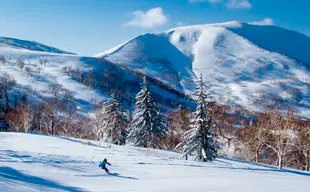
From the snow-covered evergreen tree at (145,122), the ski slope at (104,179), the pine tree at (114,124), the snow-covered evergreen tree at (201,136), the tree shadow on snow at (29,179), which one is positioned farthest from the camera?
the pine tree at (114,124)

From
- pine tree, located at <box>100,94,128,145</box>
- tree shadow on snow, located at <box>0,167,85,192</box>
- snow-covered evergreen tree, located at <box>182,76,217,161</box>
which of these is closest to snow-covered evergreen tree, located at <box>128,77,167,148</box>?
pine tree, located at <box>100,94,128,145</box>

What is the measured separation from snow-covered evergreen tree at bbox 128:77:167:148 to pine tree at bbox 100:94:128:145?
14.1ft

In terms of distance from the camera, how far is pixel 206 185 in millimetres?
19406

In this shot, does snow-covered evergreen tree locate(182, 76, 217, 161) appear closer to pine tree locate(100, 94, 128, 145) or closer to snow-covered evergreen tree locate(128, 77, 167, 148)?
snow-covered evergreen tree locate(128, 77, 167, 148)

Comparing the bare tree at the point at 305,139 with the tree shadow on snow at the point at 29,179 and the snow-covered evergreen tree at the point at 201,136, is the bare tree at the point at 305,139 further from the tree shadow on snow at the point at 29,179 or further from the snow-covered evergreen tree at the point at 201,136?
the tree shadow on snow at the point at 29,179

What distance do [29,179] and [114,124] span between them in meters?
38.9

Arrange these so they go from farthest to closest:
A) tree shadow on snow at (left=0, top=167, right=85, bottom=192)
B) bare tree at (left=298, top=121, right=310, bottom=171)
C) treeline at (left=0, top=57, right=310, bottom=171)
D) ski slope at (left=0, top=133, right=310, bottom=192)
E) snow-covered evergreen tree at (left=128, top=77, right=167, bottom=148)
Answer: snow-covered evergreen tree at (left=128, top=77, right=167, bottom=148) → bare tree at (left=298, top=121, right=310, bottom=171) → treeline at (left=0, top=57, right=310, bottom=171) → ski slope at (left=0, top=133, right=310, bottom=192) → tree shadow on snow at (left=0, top=167, right=85, bottom=192)

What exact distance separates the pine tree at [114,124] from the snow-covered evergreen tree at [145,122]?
14.1 ft

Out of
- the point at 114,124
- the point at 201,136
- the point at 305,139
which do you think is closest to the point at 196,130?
the point at 201,136

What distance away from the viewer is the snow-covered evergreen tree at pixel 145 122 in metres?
51.9

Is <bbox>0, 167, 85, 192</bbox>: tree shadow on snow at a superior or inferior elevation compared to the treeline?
inferior

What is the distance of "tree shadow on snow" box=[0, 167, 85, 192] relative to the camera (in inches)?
656

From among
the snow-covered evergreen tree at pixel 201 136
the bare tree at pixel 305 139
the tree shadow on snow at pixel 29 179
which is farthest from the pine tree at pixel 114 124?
the tree shadow on snow at pixel 29 179

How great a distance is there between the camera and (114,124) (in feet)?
186
